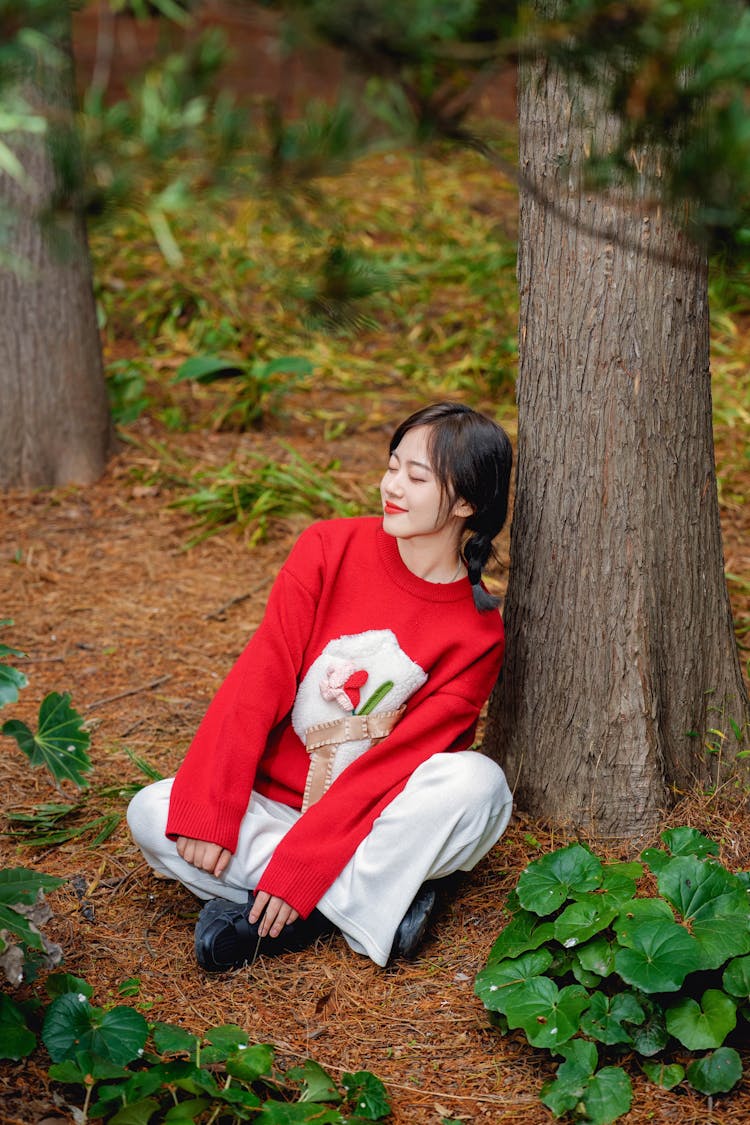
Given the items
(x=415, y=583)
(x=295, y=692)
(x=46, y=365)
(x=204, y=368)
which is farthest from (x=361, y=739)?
(x=204, y=368)

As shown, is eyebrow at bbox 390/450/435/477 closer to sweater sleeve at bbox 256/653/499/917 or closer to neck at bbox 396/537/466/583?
neck at bbox 396/537/466/583

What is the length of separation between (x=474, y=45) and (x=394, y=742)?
1529 millimetres

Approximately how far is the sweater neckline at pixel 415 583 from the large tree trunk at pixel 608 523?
0.64ft

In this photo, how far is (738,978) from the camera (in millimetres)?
2039

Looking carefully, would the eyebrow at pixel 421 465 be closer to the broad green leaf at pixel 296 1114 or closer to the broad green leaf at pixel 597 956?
the broad green leaf at pixel 597 956

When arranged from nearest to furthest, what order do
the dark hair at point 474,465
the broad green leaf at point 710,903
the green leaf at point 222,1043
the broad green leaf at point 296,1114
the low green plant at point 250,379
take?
the broad green leaf at point 296,1114 < the green leaf at point 222,1043 < the broad green leaf at point 710,903 < the dark hair at point 474,465 < the low green plant at point 250,379

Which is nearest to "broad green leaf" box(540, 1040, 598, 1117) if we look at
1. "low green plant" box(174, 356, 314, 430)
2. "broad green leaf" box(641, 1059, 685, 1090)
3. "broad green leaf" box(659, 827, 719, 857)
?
"broad green leaf" box(641, 1059, 685, 1090)

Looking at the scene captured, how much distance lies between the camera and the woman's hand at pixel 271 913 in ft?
7.63

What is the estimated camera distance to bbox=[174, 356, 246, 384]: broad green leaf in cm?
520

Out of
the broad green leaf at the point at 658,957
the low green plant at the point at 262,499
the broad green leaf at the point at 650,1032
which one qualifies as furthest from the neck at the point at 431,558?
the low green plant at the point at 262,499

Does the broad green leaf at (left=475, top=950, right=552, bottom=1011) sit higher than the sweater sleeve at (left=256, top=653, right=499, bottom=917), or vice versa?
the sweater sleeve at (left=256, top=653, right=499, bottom=917)

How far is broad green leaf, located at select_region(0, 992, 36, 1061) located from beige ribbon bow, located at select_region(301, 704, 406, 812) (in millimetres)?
766

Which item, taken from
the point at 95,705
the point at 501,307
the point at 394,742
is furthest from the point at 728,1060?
the point at 501,307

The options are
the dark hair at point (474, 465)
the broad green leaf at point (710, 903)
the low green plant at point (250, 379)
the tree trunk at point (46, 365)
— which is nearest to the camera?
the broad green leaf at point (710, 903)
